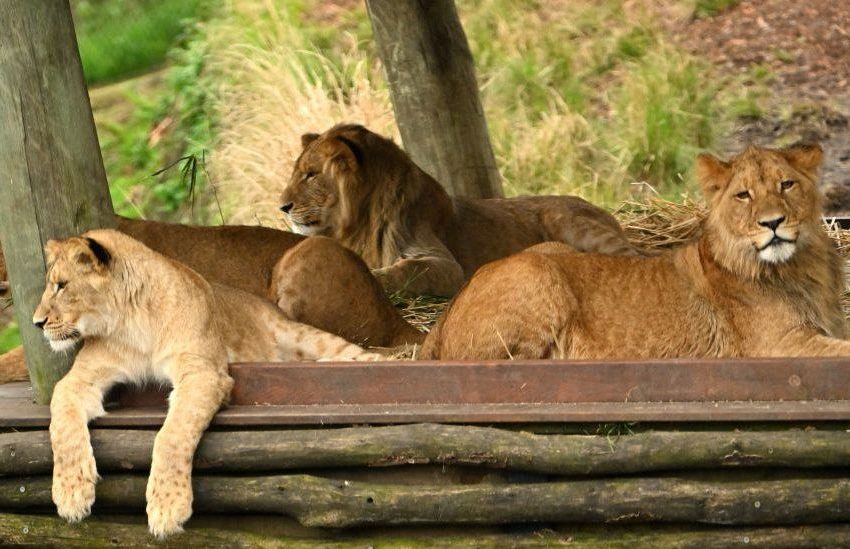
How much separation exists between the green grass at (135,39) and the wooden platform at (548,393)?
36.8 feet

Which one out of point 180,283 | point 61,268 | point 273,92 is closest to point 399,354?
point 180,283

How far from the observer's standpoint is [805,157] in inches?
223

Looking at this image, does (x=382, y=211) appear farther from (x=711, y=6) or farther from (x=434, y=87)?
(x=711, y=6)

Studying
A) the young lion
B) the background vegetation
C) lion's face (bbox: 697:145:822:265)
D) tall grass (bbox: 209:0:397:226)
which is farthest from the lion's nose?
tall grass (bbox: 209:0:397:226)

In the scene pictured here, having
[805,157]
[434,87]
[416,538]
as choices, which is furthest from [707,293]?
[434,87]

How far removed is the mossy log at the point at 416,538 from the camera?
4.89 meters

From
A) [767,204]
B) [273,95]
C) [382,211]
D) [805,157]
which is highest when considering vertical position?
[805,157]

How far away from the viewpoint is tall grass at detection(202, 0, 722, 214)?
12961 millimetres

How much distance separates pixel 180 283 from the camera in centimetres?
552

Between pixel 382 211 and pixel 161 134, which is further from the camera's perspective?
pixel 161 134

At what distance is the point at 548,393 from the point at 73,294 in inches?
65.5

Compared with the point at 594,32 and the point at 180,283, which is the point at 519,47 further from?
the point at 180,283

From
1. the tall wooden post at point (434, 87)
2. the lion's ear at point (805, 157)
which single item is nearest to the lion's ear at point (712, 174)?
the lion's ear at point (805, 157)

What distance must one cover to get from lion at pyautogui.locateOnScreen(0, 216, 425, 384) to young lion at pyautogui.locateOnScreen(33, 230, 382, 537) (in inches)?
38.6
